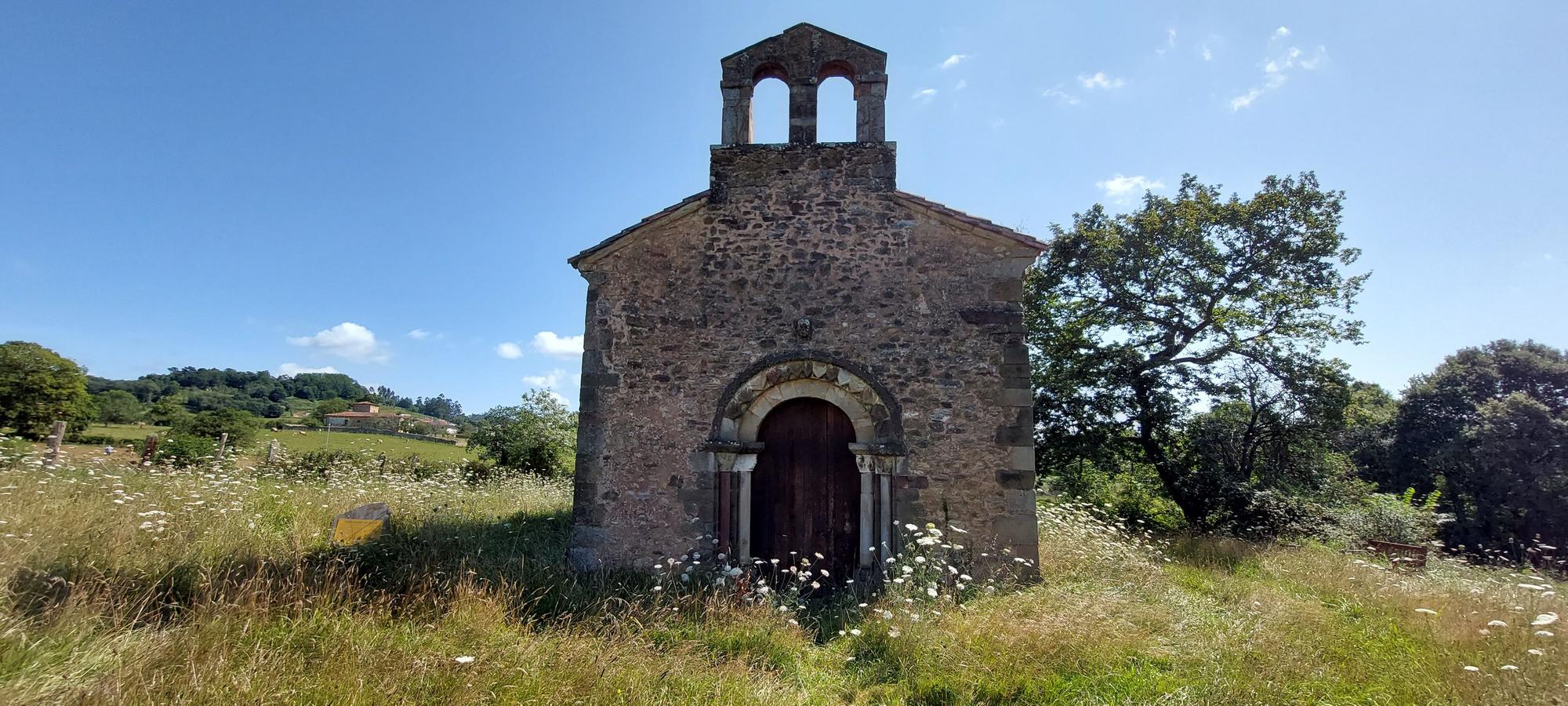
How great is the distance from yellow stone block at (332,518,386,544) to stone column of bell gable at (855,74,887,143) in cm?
738

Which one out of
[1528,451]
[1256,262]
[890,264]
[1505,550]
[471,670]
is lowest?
[1505,550]

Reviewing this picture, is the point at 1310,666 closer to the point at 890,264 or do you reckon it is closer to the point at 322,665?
the point at 890,264

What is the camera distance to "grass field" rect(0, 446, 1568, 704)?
3.66 metres

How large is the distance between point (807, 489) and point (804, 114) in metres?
4.76

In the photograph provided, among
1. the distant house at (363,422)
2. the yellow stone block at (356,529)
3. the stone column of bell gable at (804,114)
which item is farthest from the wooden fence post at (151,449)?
the distant house at (363,422)

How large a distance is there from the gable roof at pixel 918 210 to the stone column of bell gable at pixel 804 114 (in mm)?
1365

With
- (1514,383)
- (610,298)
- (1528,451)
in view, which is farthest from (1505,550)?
(610,298)

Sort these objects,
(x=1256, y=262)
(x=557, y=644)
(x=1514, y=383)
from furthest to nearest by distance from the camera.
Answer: (x=1514, y=383) → (x=1256, y=262) → (x=557, y=644)

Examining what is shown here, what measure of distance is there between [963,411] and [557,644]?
4.86 m

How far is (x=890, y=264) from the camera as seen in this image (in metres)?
7.75

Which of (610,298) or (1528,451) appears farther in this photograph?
(1528,451)

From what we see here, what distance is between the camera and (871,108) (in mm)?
8180

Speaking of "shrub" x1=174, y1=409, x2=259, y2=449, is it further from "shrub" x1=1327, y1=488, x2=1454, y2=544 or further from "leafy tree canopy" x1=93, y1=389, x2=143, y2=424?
"shrub" x1=1327, y1=488, x2=1454, y2=544

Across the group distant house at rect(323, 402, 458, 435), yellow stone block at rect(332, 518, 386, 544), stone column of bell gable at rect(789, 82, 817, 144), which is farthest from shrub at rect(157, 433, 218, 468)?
distant house at rect(323, 402, 458, 435)
